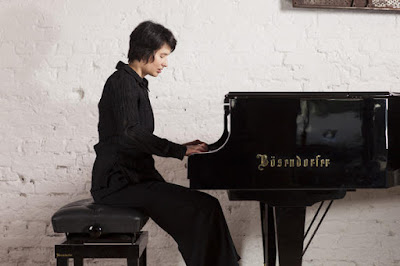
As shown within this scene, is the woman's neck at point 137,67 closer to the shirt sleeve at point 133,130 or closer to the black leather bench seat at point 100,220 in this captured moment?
the shirt sleeve at point 133,130

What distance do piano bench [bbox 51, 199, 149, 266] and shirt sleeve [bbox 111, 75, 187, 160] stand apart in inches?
10.8

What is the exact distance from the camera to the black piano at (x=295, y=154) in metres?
2.12

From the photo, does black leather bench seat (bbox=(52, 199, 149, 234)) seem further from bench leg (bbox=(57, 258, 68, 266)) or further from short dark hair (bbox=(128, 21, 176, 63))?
short dark hair (bbox=(128, 21, 176, 63))

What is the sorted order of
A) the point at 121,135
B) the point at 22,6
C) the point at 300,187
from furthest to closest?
the point at 22,6 → the point at 121,135 → the point at 300,187

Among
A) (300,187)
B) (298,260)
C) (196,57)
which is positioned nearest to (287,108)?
(300,187)

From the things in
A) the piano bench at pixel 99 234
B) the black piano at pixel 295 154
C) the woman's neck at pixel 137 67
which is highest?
the woman's neck at pixel 137 67

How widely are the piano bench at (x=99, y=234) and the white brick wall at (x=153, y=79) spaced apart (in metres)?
0.92

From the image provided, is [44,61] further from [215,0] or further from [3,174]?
[215,0]

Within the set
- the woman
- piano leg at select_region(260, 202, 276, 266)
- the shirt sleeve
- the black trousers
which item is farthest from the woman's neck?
piano leg at select_region(260, 202, 276, 266)

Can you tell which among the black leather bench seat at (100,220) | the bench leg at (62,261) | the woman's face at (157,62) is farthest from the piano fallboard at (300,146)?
the bench leg at (62,261)

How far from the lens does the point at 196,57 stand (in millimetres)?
3164

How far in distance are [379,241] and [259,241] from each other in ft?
2.33

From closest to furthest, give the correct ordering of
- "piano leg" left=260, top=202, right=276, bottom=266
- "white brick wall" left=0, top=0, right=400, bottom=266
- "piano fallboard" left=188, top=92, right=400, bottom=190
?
1. "piano fallboard" left=188, top=92, right=400, bottom=190
2. "piano leg" left=260, top=202, right=276, bottom=266
3. "white brick wall" left=0, top=0, right=400, bottom=266

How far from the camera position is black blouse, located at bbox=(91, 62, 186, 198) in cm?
229
